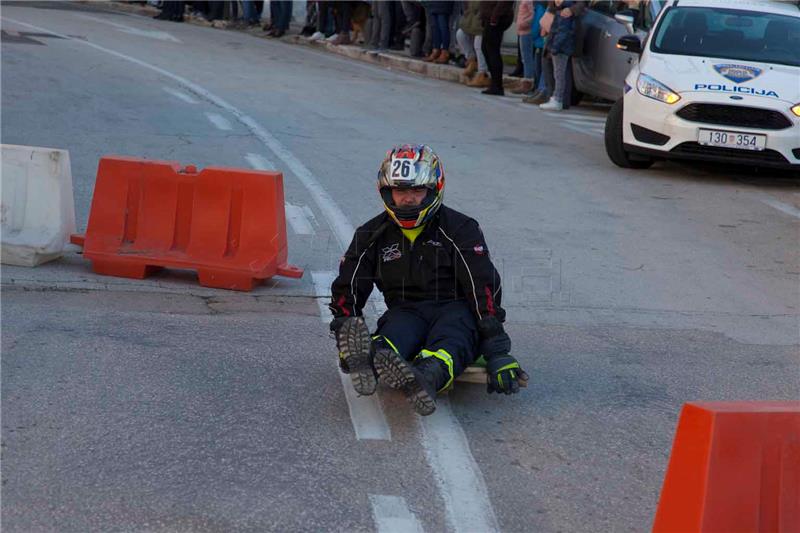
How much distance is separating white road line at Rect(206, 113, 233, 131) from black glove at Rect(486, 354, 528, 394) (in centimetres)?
886

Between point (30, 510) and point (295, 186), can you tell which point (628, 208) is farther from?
point (30, 510)

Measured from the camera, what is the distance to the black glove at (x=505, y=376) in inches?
213

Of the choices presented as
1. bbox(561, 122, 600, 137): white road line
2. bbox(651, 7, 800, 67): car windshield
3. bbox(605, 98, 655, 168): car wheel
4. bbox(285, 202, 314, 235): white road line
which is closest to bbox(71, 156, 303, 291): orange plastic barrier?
bbox(285, 202, 314, 235): white road line

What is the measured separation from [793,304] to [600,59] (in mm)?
9961

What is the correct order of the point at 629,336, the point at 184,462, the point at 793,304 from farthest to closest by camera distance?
1. the point at 793,304
2. the point at 629,336
3. the point at 184,462

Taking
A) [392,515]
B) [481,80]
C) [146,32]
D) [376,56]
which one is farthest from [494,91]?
[392,515]

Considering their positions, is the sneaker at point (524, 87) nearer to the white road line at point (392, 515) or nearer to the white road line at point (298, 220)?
the white road line at point (298, 220)

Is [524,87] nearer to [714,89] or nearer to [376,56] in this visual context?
[376,56]

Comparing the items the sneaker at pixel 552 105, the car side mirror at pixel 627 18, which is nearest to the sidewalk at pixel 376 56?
the sneaker at pixel 552 105

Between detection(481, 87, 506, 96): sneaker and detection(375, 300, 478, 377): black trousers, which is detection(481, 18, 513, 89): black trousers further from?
detection(375, 300, 478, 377): black trousers

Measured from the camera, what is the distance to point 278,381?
5.75 m

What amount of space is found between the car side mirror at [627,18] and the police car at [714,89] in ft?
9.02

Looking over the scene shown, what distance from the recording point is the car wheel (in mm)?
12906

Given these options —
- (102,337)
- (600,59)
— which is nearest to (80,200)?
(102,337)
